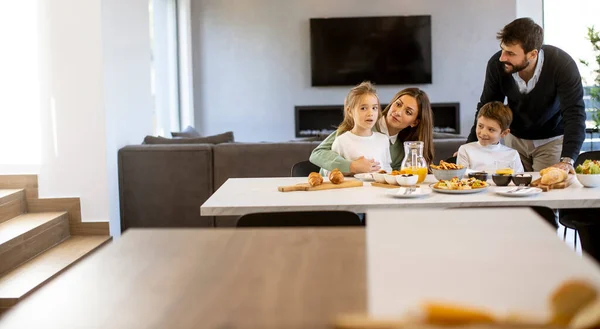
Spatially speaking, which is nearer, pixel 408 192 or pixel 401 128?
pixel 408 192

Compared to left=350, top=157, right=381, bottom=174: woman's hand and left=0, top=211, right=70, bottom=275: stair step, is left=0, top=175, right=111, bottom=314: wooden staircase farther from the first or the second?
left=350, top=157, right=381, bottom=174: woman's hand

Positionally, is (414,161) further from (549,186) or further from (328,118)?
(328,118)

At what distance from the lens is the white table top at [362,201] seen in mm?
2064

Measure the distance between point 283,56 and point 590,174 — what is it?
21.2 ft

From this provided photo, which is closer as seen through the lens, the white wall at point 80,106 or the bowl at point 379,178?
the bowl at point 379,178

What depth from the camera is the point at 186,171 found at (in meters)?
4.47

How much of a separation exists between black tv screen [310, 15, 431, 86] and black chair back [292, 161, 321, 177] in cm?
538

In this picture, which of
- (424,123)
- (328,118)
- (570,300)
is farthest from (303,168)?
(328,118)

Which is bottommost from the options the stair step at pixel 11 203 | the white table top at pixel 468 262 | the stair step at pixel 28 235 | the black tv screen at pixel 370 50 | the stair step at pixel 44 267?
the stair step at pixel 44 267

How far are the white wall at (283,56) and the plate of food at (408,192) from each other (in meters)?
6.23

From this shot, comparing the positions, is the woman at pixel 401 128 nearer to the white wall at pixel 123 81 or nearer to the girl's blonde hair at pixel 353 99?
the girl's blonde hair at pixel 353 99

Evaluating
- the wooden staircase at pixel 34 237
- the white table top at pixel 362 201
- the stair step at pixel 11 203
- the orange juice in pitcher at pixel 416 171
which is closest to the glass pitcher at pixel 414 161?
the orange juice in pitcher at pixel 416 171

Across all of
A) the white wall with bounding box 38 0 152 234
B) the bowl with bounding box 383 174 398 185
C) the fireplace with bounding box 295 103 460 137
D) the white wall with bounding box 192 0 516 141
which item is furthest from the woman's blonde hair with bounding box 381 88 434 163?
the white wall with bounding box 192 0 516 141

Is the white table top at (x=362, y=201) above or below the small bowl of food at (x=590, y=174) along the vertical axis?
below
